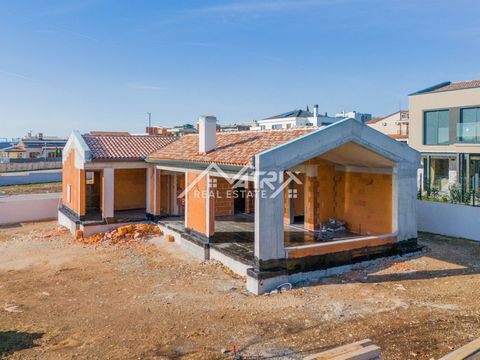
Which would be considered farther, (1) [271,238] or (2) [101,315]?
(1) [271,238]

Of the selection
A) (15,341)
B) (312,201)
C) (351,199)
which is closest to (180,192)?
(312,201)

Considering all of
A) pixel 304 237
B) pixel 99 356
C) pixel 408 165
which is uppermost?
pixel 408 165

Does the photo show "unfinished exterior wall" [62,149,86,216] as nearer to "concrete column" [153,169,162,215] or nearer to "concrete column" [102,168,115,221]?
"concrete column" [102,168,115,221]

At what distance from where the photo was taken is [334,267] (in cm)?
1265

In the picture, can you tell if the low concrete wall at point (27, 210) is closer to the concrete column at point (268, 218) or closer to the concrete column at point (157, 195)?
the concrete column at point (157, 195)

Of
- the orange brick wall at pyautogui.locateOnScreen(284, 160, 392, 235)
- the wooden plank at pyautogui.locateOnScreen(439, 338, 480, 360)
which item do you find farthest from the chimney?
the wooden plank at pyautogui.locateOnScreen(439, 338, 480, 360)

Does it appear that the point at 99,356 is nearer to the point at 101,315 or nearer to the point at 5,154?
the point at 101,315

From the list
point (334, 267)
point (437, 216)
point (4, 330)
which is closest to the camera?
point (4, 330)

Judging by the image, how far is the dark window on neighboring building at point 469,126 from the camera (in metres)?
22.2

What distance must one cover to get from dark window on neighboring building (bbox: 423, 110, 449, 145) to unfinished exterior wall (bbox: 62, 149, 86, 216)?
799 inches

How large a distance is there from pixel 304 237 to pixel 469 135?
13.7 meters

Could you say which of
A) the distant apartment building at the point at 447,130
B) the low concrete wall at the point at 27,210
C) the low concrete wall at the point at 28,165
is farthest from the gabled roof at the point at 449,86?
the low concrete wall at the point at 28,165

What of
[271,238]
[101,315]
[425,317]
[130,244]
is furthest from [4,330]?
[425,317]

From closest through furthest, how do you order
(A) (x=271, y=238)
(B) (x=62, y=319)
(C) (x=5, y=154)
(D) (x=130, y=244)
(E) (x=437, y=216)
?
(B) (x=62, y=319), (A) (x=271, y=238), (D) (x=130, y=244), (E) (x=437, y=216), (C) (x=5, y=154)
